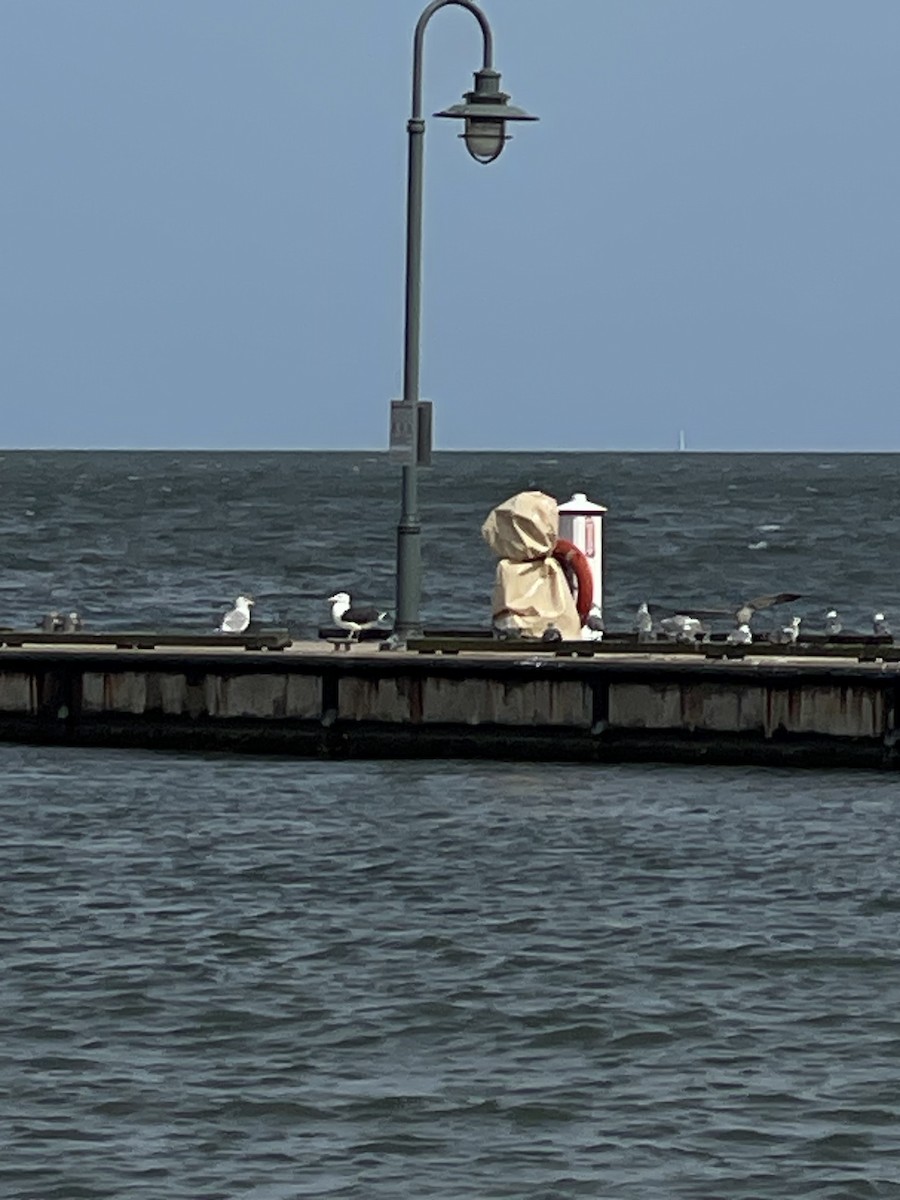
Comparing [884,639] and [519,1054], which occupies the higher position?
[884,639]

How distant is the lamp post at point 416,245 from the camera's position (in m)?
27.6

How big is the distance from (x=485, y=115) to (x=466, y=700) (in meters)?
5.06

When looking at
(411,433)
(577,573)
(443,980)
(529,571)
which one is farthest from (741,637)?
(443,980)

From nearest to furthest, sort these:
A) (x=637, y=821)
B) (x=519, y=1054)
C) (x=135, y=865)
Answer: (x=519, y=1054)
(x=135, y=865)
(x=637, y=821)

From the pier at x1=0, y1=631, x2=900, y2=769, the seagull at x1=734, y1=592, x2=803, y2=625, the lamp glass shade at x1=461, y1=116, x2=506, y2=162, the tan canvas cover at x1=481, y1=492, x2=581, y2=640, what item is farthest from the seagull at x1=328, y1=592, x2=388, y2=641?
the lamp glass shade at x1=461, y1=116, x2=506, y2=162

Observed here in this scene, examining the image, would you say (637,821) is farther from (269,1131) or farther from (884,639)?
(269,1131)

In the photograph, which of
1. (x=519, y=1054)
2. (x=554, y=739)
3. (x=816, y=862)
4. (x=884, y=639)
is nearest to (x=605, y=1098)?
(x=519, y=1054)

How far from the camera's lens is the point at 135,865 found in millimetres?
23375

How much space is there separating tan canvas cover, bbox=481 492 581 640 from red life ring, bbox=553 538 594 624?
0.38ft

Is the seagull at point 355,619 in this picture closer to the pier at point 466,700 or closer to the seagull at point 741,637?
the pier at point 466,700

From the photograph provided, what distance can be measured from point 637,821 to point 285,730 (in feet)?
12.9

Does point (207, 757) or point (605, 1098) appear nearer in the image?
point (605, 1098)

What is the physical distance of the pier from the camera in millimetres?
26484

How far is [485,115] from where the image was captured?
27.4 metres
